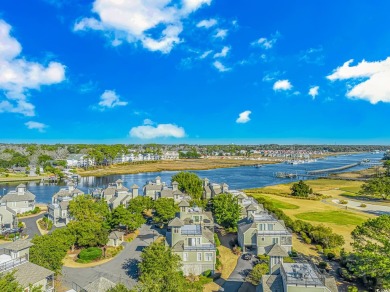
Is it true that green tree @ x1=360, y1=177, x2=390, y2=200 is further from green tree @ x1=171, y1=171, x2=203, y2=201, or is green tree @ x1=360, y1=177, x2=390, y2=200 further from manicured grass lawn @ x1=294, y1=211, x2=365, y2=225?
green tree @ x1=171, y1=171, x2=203, y2=201

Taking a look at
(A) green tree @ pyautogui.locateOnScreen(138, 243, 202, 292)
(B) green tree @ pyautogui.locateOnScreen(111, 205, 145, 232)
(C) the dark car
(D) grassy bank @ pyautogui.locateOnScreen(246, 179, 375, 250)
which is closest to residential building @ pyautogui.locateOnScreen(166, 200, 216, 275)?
(A) green tree @ pyautogui.locateOnScreen(138, 243, 202, 292)

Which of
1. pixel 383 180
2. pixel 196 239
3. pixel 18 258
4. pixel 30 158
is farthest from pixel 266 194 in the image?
pixel 30 158

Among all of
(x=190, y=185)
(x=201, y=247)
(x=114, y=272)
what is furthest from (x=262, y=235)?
(x=190, y=185)

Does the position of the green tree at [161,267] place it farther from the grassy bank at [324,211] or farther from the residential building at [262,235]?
the grassy bank at [324,211]

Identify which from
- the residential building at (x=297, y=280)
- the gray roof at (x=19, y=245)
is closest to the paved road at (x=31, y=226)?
the gray roof at (x=19, y=245)

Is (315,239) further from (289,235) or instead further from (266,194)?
(266,194)

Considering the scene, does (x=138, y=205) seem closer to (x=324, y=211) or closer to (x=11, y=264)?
(x=11, y=264)
